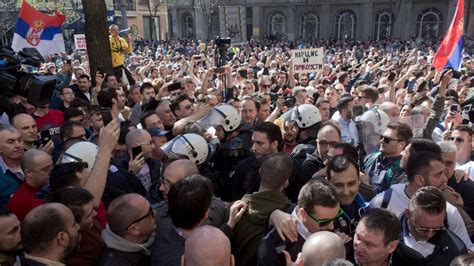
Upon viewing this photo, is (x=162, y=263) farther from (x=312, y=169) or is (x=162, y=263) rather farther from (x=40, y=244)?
A: (x=312, y=169)

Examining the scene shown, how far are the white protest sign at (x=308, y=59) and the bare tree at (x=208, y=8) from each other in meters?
33.6

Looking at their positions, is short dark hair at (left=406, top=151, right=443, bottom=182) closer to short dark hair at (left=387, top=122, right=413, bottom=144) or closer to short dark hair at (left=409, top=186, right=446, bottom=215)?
short dark hair at (left=409, top=186, right=446, bottom=215)

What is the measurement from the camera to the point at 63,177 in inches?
129

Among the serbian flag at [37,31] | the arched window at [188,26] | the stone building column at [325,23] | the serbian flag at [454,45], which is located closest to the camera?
the serbian flag at [37,31]

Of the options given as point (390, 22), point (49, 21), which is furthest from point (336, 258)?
point (390, 22)

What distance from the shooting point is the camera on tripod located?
14.0ft

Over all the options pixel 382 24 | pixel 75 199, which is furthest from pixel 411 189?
pixel 382 24

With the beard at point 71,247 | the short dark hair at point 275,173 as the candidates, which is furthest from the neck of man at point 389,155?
the beard at point 71,247

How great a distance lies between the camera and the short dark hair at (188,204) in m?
2.71

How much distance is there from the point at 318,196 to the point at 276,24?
41.8 m

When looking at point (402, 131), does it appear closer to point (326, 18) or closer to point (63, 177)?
point (63, 177)

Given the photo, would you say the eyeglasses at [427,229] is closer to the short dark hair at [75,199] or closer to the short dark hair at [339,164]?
the short dark hair at [339,164]

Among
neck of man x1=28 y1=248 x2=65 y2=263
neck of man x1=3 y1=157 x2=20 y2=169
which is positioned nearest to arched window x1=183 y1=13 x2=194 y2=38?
neck of man x1=3 y1=157 x2=20 y2=169

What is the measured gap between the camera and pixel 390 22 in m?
38.0
